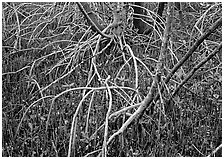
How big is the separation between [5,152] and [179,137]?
773mm

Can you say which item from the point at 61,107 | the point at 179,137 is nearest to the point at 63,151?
the point at 61,107

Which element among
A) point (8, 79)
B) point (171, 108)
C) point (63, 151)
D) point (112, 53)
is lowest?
point (63, 151)

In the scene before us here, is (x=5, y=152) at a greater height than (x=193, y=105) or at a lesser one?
lesser

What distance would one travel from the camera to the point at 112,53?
2.22 metres

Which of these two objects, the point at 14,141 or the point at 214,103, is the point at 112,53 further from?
the point at 14,141

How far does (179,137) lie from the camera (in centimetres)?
174

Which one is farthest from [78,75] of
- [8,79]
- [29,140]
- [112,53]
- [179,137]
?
[179,137]

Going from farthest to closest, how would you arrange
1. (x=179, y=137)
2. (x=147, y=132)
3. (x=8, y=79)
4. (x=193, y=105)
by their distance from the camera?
1. (x=8, y=79)
2. (x=193, y=105)
3. (x=179, y=137)
4. (x=147, y=132)

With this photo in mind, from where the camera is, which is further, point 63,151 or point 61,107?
point 61,107

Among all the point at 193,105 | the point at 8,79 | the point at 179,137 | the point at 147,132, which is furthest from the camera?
the point at 8,79

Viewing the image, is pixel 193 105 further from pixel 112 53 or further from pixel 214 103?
pixel 112 53

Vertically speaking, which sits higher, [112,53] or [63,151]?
[112,53]

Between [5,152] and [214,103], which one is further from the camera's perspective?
[214,103]

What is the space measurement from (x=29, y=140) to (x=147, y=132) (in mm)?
532
